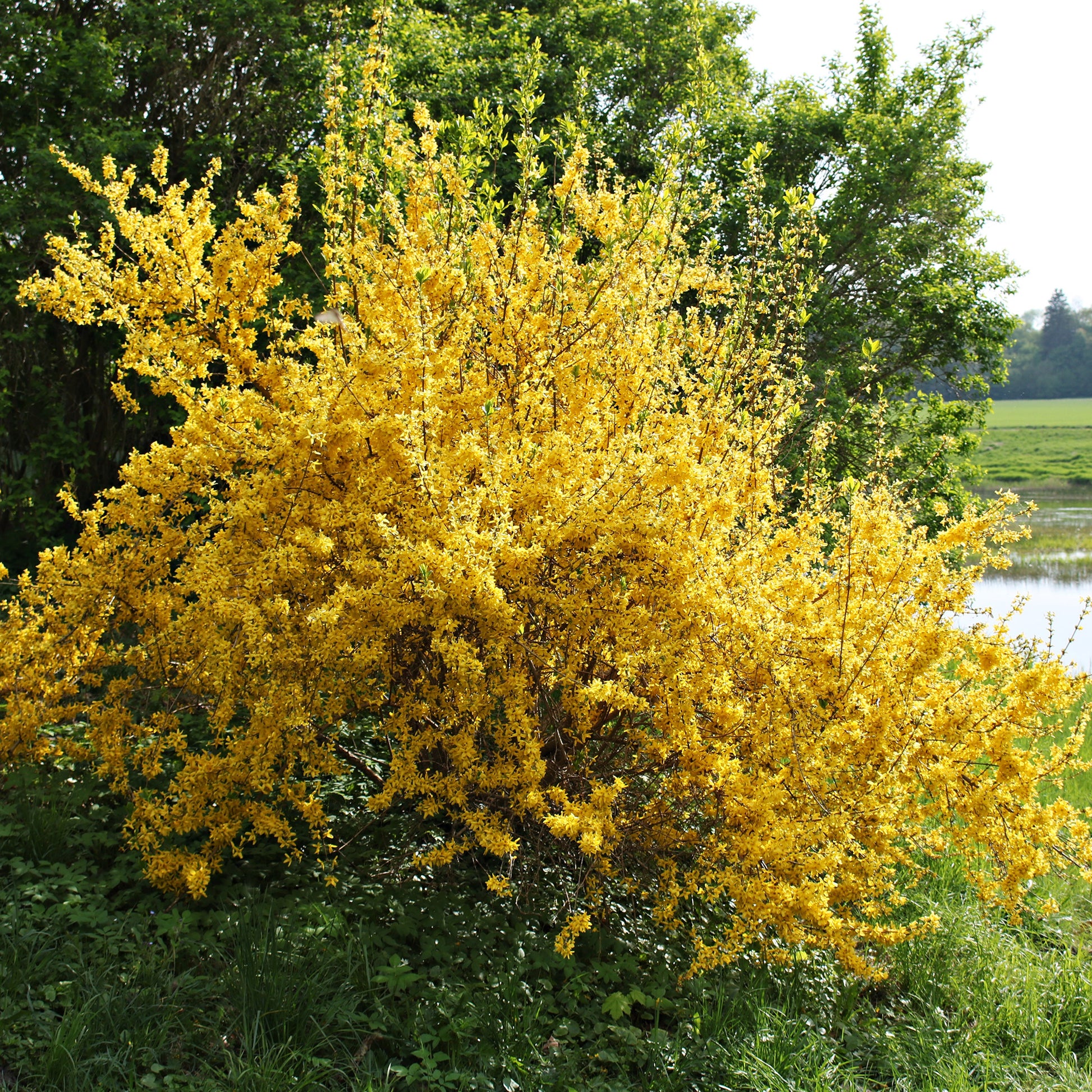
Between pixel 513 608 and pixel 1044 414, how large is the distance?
55.8 metres

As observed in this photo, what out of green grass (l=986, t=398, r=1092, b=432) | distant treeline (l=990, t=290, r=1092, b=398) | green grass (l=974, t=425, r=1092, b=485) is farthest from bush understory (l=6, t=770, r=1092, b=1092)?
distant treeline (l=990, t=290, r=1092, b=398)

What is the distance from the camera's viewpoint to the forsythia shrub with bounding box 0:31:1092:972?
9.39ft

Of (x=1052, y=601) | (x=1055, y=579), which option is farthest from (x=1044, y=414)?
(x=1052, y=601)

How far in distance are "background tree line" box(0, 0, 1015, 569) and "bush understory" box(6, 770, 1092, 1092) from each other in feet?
15.3

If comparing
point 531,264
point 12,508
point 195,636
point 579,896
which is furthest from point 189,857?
point 12,508

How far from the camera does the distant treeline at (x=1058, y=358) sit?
51.1 metres

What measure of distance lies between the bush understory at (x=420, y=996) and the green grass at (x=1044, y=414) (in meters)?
43.6

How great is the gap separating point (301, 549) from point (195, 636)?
496 mm

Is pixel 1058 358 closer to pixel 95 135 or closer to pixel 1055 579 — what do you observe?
pixel 1055 579

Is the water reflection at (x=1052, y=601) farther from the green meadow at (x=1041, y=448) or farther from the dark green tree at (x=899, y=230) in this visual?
A: the green meadow at (x=1041, y=448)

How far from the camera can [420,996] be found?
282 cm

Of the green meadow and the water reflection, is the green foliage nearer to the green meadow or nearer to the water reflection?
the water reflection

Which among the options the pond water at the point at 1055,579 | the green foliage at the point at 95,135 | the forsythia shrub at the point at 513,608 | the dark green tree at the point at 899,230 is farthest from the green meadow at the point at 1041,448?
the forsythia shrub at the point at 513,608

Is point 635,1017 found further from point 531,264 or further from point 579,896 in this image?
point 531,264
